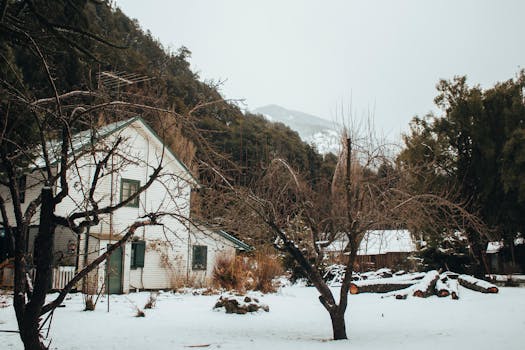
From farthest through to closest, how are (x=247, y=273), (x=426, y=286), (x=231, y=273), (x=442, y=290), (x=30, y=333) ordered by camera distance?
(x=247, y=273) < (x=231, y=273) < (x=426, y=286) < (x=442, y=290) < (x=30, y=333)

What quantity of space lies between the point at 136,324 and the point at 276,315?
413cm

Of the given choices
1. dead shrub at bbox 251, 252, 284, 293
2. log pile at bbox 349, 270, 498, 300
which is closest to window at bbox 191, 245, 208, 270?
dead shrub at bbox 251, 252, 284, 293

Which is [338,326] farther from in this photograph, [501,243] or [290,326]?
[501,243]

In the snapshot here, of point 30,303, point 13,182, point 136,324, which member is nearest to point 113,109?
point 13,182

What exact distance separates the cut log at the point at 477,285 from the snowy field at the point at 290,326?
37.2 inches

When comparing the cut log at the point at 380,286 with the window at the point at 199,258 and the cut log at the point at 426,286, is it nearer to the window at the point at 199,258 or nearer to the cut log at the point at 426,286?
the cut log at the point at 426,286

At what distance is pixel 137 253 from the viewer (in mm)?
21453

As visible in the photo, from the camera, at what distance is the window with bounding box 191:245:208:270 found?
2366 cm

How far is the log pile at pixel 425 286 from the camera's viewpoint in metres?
18.0

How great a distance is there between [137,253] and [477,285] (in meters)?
13.8

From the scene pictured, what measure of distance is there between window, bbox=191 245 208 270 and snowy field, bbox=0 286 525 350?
21.9ft

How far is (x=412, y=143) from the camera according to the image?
24.6 meters

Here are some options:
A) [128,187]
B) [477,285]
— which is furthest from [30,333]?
[477,285]

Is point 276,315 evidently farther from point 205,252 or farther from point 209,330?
point 205,252
